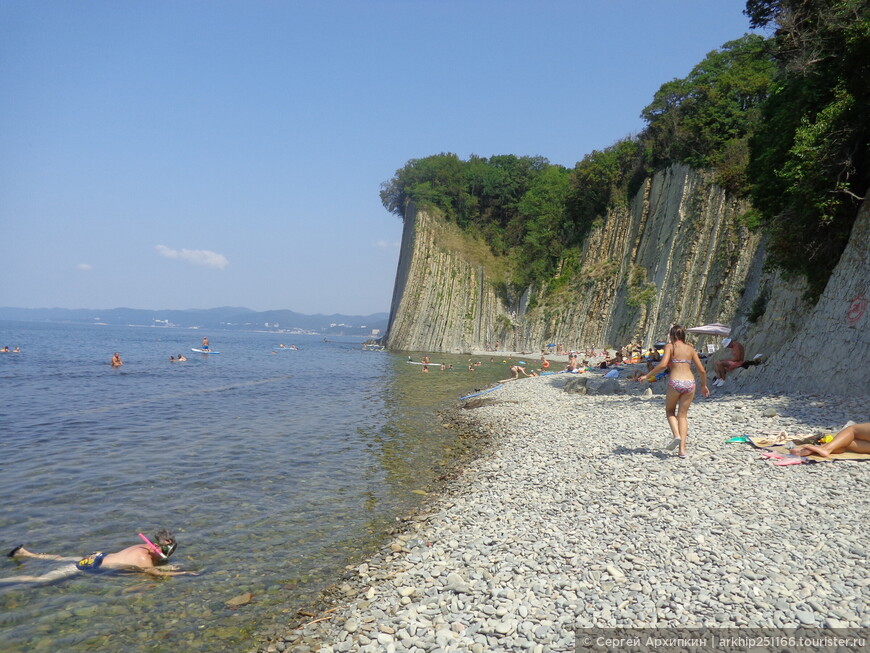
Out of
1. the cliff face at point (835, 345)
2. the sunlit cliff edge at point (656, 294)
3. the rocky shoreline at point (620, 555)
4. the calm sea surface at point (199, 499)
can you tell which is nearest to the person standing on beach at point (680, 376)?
the rocky shoreline at point (620, 555)

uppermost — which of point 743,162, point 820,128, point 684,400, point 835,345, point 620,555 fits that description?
point 743,162

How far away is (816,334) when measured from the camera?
12.3 metres

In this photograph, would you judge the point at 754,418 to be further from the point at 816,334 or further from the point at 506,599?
the point at 506,599

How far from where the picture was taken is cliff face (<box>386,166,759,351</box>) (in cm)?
3541

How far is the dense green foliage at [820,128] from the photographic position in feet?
41.3

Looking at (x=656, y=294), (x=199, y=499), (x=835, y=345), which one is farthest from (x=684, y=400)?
(x=656, y=294)

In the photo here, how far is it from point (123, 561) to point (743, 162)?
40.4 m

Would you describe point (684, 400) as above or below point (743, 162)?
below

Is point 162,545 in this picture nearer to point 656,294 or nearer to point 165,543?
point 165,543

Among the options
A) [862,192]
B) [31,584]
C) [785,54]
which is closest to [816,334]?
[862,192]

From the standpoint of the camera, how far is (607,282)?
48.9 metres

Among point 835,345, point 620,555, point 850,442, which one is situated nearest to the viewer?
point 620,555

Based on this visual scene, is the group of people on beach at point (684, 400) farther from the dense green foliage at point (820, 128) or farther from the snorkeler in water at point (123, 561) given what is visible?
the snorkeler in water at point (123, 561)

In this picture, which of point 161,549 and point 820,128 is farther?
point 820,128
